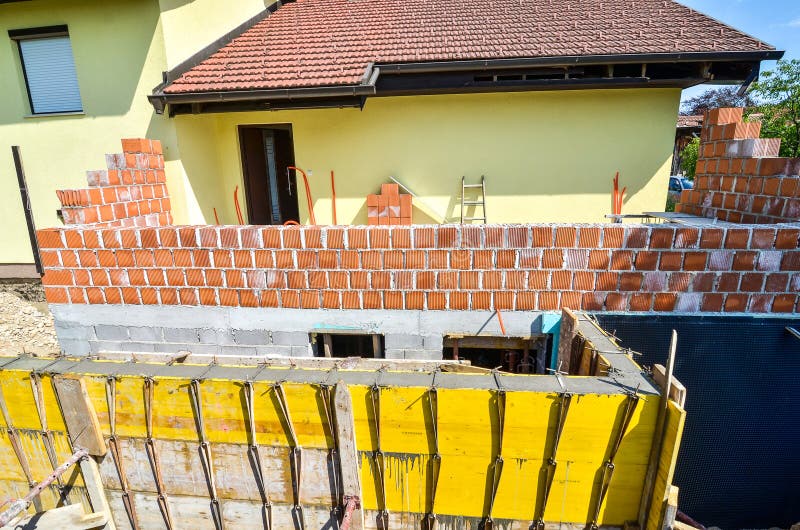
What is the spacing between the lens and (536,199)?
6.31 meters

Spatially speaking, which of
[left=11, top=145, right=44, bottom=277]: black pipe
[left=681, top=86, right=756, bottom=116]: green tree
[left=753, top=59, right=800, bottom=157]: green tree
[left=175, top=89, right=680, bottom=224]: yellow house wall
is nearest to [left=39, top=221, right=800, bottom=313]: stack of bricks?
[left=175, top=89, right=680, bottom=224]: yellow house wall

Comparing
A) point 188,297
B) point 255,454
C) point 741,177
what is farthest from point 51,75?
point 741,177

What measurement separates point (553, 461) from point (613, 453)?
39 cm

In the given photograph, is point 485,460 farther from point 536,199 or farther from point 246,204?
point 246,204

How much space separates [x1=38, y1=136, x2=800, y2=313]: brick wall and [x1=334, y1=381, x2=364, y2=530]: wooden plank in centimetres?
133

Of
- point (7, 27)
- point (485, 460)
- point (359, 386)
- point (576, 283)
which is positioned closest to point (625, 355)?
point (576, 283)

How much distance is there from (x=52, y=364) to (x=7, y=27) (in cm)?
649

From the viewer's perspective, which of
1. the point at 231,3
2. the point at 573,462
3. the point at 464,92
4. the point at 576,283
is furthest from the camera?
the point at 231,3

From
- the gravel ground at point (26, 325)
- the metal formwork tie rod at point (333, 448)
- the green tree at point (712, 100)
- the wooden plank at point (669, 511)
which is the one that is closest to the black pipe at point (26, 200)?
the gravel ground at point (26, 325)

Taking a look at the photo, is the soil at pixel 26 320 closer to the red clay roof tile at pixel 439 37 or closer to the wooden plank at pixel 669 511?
the red clay roof tile at pixel 439 37

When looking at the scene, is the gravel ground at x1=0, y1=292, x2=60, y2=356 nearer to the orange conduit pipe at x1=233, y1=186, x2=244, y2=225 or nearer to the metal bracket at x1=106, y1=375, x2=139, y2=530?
the orange conduit pipe at x1=233, y1=186, x2=244, y2=225

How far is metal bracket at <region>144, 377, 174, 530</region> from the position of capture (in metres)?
2.79

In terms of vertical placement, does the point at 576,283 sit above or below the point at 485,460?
above

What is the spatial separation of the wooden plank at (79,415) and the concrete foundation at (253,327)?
1.23 metres
